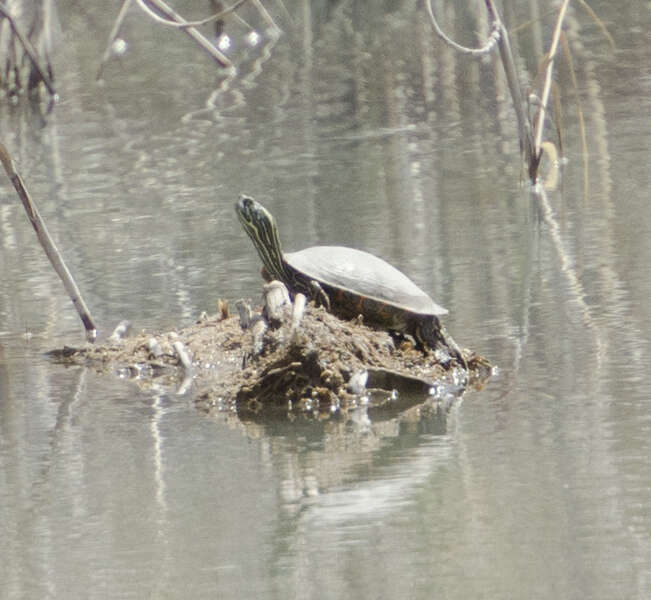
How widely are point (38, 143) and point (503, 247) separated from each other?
695 centimetres

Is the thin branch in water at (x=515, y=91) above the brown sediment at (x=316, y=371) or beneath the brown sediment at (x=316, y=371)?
above

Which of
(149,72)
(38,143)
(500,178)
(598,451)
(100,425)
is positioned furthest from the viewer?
(149,72)

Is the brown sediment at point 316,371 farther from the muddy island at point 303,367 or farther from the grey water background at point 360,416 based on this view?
the grey water background at point 360,416

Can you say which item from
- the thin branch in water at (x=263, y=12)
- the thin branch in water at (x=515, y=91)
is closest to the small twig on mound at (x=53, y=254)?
the thin branch in water at (x=263, y=12)

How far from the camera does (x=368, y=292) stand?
597 centimetres

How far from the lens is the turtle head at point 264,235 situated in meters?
6.31

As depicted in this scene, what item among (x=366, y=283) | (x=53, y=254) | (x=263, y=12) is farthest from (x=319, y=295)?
(x=263, y=12)

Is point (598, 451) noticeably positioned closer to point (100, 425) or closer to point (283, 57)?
point (100, 425)

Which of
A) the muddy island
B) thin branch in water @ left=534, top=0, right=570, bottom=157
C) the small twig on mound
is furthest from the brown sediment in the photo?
thin branch in water @ left=534, top=0, right=570, bottom=157

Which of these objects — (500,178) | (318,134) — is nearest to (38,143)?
(318,134)

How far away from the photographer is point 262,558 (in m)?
3.93

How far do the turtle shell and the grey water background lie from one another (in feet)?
1.22

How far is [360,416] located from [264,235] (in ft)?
4.19

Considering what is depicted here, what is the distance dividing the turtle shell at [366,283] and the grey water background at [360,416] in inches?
14.6
